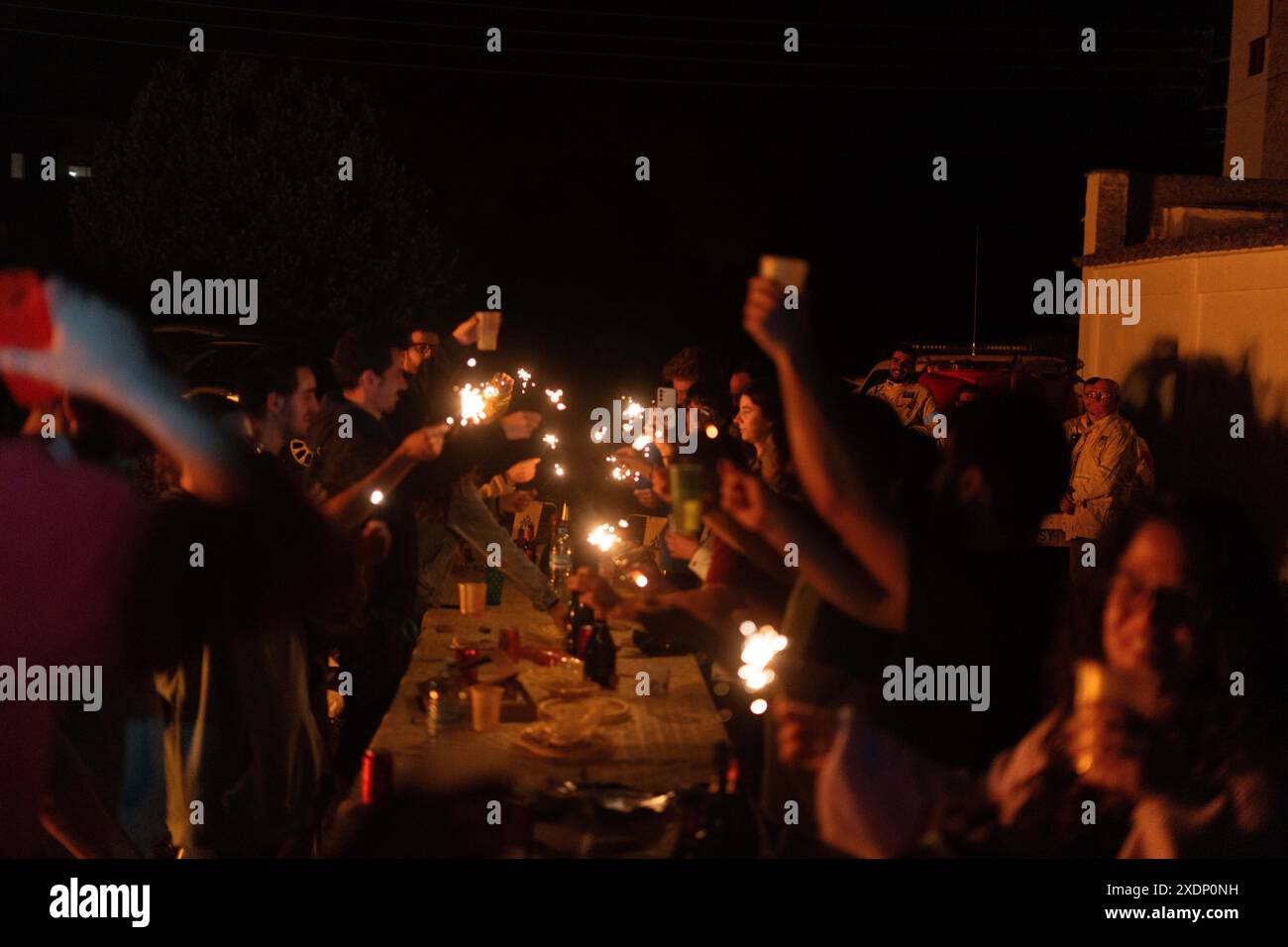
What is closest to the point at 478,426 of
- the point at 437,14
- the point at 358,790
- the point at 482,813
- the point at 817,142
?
the point at 358,790

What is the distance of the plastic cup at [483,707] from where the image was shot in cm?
367

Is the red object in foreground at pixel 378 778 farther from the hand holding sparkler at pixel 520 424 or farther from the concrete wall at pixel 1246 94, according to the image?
the concrete wall at pixel 1246 94

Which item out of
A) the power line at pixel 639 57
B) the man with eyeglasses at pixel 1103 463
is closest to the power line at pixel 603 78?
the power line at pixel 639 57

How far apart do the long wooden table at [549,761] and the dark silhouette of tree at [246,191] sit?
44.4 ft

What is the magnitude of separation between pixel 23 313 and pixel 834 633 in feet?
6.79

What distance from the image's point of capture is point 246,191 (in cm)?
1742

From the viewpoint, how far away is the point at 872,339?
18719mm

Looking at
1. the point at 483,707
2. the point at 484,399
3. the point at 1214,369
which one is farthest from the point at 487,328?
the point at 1214,369

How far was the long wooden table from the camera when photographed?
10.7 ft

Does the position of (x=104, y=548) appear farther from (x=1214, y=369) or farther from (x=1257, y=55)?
(x=1257, y=55)

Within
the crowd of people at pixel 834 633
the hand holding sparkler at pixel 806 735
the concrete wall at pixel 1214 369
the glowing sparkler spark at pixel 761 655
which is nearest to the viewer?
the hand holding sparkler at pixel 806 735

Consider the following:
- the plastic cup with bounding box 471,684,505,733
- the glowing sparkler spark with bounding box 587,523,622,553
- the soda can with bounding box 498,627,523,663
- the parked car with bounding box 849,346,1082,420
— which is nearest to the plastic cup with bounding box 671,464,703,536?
the plastic cup with bounding box 471,684,505,733

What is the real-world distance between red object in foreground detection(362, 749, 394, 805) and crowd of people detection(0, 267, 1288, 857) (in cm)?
44

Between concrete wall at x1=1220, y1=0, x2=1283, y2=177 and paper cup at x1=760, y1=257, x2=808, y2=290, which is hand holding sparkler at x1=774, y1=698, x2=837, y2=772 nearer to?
paper cup at x1=760, y1=257, x2=808, y2=290
